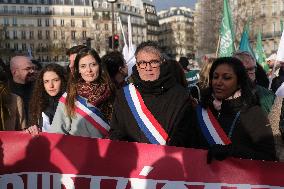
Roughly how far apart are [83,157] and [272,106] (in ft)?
5.61

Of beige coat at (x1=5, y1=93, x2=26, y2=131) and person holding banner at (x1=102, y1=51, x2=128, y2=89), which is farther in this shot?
person holding banner at (x1=102, y1=51, x2=128, y2=89)

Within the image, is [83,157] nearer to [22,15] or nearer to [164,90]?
[164,90]

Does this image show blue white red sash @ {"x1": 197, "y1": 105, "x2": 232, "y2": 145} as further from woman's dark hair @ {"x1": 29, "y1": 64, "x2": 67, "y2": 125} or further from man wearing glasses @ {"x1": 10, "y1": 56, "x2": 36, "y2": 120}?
man wearing glasses @ {"x1": 10, "y1": 56, "x2": 36, "y2": 120}

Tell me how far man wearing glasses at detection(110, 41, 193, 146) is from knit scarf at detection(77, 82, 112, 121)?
0.53 metres

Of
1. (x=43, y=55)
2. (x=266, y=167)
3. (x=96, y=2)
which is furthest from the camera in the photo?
(x=96, y=2)

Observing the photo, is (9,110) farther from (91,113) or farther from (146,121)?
(146,121)

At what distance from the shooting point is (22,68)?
19.5 feet

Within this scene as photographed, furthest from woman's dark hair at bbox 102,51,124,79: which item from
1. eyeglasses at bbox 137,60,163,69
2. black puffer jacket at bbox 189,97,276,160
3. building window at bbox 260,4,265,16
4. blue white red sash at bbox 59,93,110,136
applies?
building window at bbox 260,4,265,16

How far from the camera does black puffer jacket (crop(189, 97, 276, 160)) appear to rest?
3.56m

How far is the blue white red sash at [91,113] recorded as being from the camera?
4262 mm

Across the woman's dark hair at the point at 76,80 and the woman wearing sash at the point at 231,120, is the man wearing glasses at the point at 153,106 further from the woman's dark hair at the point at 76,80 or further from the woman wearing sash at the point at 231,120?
the woman's dark hair at the point at 76,80

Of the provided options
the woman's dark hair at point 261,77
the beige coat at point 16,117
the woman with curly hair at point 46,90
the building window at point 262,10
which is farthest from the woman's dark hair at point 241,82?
the building window at point 262,10

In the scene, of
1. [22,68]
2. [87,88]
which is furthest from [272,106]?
[22,68]

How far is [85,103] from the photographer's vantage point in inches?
169
